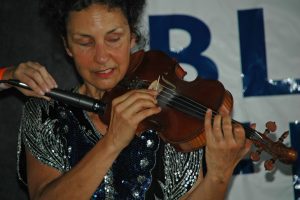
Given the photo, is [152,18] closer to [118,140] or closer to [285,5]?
[285,5]

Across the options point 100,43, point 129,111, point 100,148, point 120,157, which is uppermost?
point 100,43

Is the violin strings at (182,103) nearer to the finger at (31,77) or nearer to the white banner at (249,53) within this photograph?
the finger at (31,77)

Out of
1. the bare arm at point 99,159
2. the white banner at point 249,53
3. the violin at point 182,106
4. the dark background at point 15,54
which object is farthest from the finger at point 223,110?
the dark background at point 15,54

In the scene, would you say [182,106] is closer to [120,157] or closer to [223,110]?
[223,110]

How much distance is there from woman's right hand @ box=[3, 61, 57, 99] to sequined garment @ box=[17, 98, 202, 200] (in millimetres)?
143

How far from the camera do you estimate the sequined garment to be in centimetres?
126

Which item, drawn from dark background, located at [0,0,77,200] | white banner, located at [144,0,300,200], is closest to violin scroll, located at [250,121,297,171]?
white banner, located at [144,0,300,200]

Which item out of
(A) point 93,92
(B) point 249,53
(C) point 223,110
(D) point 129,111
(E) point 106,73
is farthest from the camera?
(B) point 249,53

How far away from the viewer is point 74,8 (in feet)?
3.99

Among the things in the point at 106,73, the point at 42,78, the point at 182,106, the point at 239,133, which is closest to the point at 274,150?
the point at 239,133

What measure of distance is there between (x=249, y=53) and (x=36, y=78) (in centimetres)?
98

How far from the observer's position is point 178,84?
1.23 metres

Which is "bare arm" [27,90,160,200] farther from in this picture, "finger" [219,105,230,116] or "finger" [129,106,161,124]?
"finger" [219,105,230,116]

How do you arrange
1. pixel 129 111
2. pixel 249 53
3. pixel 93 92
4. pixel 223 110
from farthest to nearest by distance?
pixel 249 53
pixel 93 92
pixel 223 110
pixel 129 111
